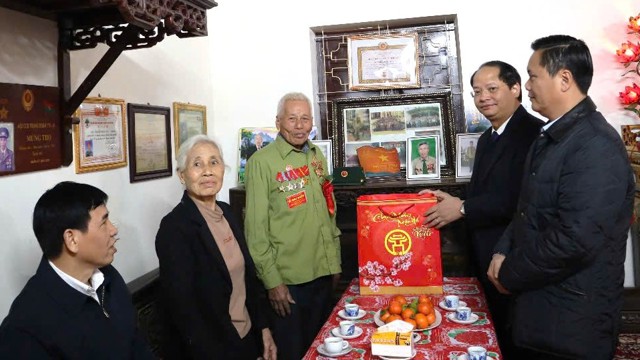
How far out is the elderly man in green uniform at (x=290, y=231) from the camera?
2.33 meters

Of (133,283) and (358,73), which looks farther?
(358,73)

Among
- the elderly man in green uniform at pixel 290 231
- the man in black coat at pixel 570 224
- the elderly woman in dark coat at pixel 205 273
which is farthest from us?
the elderly man in green uniform at pixel 290 231

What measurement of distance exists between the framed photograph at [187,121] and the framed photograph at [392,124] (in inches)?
33.6

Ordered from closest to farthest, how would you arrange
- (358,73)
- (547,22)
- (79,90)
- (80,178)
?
1. (79,90)
2. (80,178)
3. (547,22)
4. (358,73)

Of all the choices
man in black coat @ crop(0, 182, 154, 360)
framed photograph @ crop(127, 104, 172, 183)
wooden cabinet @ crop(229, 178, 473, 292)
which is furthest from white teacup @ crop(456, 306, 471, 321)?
framed photograph @ crop(127, 104, 172, 183)

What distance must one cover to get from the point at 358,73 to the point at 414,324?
2.15 m

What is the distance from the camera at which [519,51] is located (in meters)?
3.16

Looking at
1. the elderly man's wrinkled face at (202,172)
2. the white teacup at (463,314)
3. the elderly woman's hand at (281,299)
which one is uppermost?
the elderly man's wrinkled face at (202,172)

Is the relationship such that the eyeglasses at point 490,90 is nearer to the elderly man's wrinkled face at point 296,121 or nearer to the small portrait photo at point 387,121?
the elderly man's wrinkled face at point 296,121

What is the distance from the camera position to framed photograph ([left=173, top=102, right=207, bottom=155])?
2930 mm

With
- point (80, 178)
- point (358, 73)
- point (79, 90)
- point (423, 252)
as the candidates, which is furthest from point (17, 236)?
point (358, 73)

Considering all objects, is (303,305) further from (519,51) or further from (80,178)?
(519,51)

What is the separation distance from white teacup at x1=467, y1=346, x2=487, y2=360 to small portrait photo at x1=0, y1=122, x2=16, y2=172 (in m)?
1.56

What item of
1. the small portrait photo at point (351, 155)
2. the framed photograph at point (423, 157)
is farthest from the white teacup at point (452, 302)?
the small portrait photo at point (351, 155)
